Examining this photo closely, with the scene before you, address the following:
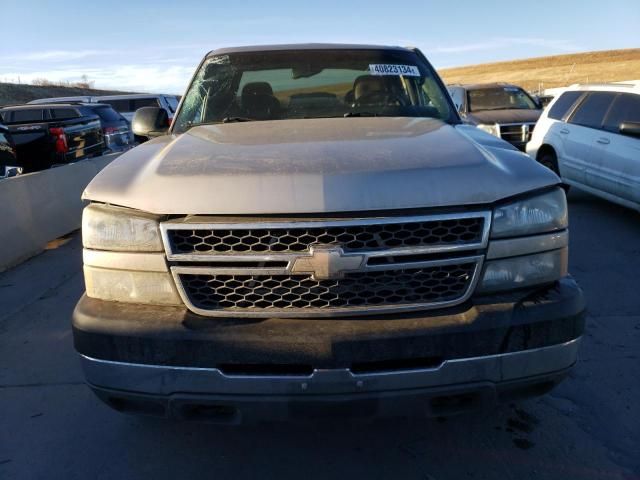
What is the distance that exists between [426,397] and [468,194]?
2.63 ft

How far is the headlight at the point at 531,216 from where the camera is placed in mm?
2379

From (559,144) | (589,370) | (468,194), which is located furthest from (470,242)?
(559,144)

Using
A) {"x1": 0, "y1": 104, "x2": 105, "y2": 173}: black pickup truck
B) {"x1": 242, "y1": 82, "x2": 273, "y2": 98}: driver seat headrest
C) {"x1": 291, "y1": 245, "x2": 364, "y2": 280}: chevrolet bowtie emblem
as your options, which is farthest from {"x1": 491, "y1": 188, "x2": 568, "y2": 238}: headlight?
{"x1": 0, "y1": 104, "x2": 105, "y2": 173}: black pickup truck

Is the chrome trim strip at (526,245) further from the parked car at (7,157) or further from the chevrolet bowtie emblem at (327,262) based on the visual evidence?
the parked car at (7,157)

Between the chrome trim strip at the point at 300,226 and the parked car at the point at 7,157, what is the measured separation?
6520 mm

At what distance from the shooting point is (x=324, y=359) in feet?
7.36

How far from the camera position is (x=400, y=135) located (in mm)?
3004

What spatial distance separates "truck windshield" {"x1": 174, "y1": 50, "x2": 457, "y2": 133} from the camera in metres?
3.95

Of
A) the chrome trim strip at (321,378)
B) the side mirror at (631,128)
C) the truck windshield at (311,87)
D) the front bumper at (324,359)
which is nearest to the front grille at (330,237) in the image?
the front bumper at (324,359)

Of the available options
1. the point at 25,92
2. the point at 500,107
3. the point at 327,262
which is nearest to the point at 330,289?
the point at 327,262

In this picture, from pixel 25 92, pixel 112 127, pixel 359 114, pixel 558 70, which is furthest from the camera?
pixel 558 70

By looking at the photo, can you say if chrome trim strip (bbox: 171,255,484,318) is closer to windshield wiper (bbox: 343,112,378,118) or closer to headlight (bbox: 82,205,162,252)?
headlight (bbox: 82,205,162,252)

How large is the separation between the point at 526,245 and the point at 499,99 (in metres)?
12.9

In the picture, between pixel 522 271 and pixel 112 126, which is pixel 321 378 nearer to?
pixel 522 271
